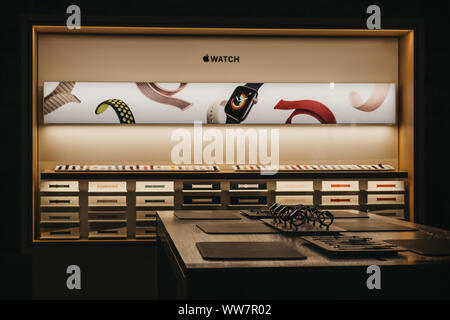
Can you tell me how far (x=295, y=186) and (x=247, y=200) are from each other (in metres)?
0.47

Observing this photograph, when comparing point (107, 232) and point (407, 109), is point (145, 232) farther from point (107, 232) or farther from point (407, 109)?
point (407, 109)

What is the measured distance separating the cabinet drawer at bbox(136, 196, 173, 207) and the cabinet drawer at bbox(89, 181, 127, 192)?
17 centimetres

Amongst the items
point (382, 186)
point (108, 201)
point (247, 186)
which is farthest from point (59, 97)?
point (382, 186)

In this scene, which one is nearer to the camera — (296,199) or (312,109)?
(296,199)

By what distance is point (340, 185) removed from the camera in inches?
176

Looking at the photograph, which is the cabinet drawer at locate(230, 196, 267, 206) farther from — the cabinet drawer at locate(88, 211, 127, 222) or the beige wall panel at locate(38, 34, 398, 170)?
the cabinet drawer at locate(88, 211, 127, 222)

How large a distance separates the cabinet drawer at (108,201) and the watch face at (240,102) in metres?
1.26

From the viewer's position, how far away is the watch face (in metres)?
4.50

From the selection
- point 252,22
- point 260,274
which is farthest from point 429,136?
point 260,274

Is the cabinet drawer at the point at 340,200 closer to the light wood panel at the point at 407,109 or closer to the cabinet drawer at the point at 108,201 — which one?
the light wood panel at the point at 407,109

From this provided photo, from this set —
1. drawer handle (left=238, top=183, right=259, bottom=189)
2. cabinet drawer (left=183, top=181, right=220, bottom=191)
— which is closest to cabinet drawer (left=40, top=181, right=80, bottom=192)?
cabinet drawer (left=183, top=181, right=220, bottom=191)

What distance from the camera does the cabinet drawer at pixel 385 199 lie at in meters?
4.47

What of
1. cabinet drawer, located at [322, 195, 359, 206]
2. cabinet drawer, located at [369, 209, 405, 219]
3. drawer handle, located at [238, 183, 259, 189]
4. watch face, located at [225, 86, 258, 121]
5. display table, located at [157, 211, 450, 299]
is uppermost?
watch face, located at [225, 86, 258, 121]

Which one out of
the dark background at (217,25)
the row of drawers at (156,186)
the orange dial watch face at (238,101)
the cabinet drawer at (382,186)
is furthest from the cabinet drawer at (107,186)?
the cabinet drawer at (382,186)
